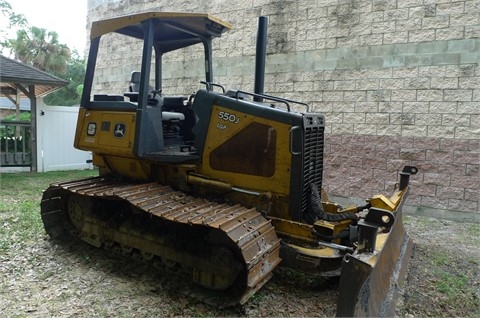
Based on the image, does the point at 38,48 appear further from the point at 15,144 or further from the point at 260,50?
the point at 260,50

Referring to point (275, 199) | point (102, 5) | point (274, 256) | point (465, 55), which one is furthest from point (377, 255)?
point (102, 5)

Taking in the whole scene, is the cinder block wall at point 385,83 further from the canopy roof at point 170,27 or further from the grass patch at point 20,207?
the grass patch at point 20,207

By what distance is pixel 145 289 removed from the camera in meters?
3.34

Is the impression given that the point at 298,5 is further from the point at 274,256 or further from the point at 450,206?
the point at 274,256

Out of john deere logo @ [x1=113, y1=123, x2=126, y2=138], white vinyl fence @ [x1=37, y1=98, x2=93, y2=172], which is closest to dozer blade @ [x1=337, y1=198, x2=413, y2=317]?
john deere logo @ [x1=113, y1=123, x2=126, y2=138]

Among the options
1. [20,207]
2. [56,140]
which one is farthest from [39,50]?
[20,207]

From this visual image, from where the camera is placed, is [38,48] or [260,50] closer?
[260,50]

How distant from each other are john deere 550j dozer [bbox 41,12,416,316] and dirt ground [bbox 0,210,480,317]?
19 cm

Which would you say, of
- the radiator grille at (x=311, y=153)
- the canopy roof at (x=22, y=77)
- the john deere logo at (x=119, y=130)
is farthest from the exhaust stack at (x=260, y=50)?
the canopy roof at (x=22, y=77)

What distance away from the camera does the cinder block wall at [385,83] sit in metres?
5.98

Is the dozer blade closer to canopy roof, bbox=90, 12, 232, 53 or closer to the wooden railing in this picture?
canopy roof, bbox=90, 12, 232, 53

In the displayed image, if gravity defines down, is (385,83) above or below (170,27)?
below

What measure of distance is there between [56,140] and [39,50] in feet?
51.4

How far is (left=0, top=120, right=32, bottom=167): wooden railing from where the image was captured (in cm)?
984
